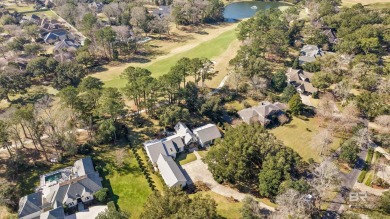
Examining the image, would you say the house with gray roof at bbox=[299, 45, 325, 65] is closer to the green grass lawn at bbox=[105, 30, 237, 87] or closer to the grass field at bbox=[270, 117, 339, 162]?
the green grass lawn at bbox=[105, 30, 237, 87]

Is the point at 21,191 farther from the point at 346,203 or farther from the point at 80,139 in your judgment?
the point at 346,203

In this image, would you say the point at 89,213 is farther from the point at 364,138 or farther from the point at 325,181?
the point at 364,138

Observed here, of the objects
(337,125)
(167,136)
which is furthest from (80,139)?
(337,125)

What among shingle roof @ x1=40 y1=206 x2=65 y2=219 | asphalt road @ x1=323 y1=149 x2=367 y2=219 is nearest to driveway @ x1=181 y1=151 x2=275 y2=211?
asphalt road @ x1=323 y1=149 x2=367 y2=219

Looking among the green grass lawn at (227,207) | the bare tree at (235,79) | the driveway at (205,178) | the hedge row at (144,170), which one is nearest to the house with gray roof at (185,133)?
the driveway at (205,178)

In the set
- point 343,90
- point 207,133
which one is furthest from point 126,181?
point 343,90

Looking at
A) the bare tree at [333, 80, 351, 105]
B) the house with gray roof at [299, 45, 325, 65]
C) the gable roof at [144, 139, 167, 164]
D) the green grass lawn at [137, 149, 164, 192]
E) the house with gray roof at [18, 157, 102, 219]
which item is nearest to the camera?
the house with gray roof at [18, 157, 102, 219]
